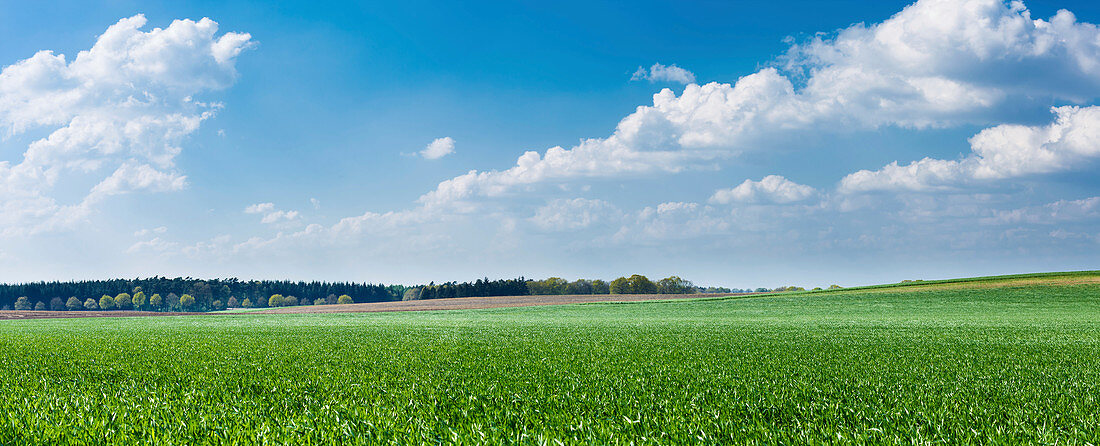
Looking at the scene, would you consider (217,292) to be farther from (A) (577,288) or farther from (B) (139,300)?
(A) (577,288)

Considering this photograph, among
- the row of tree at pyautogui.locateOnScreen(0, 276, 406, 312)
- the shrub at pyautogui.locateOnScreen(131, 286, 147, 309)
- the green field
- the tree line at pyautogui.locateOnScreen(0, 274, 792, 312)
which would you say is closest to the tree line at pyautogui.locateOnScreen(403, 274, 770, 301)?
the tree line at pyautogui.locateOnScreen(0, 274, 792, 312)

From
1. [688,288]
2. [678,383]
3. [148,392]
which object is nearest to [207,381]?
[148,392]

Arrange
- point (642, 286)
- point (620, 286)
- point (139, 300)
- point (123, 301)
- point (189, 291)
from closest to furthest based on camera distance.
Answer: point (642, 286) < point (123, 301) < point (620, 286) < point (139, 300) < point (189, 291)

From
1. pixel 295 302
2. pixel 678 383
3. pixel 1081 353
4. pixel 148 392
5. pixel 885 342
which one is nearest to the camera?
pixel 148 392

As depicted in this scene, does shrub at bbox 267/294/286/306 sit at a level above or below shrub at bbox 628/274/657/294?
below

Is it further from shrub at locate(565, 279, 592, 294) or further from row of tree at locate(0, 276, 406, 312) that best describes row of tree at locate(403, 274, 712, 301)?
row of tree at locate(0, 276, 406, 312)

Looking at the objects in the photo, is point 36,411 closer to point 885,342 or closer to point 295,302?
→ point 885,342

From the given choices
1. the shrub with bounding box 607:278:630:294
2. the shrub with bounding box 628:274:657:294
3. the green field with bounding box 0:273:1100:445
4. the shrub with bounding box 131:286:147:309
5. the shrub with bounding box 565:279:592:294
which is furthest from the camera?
the shrub with bounding box 565:279:592:294

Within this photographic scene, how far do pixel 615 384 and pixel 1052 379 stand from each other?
7.79 m

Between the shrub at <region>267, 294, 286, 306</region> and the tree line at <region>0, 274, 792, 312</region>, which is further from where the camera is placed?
the shrub at <region>267, 294, 286, 306</region>

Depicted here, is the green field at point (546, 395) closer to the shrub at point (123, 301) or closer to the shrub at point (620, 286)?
the shrub at point (620, 286)

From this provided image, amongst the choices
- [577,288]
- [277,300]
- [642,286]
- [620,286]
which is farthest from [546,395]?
[277,300]

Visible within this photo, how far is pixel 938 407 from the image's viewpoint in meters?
7.68

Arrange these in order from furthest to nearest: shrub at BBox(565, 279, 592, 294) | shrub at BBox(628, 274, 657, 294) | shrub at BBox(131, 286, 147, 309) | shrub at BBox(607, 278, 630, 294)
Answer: shrub at BBox(565, 279, 592, 294) < shrub at BBox(131, 286, 147, 309) < shrub at BBox(607, 278, 630, 294) < shrub at BBox(628, 274, 657, 294)
